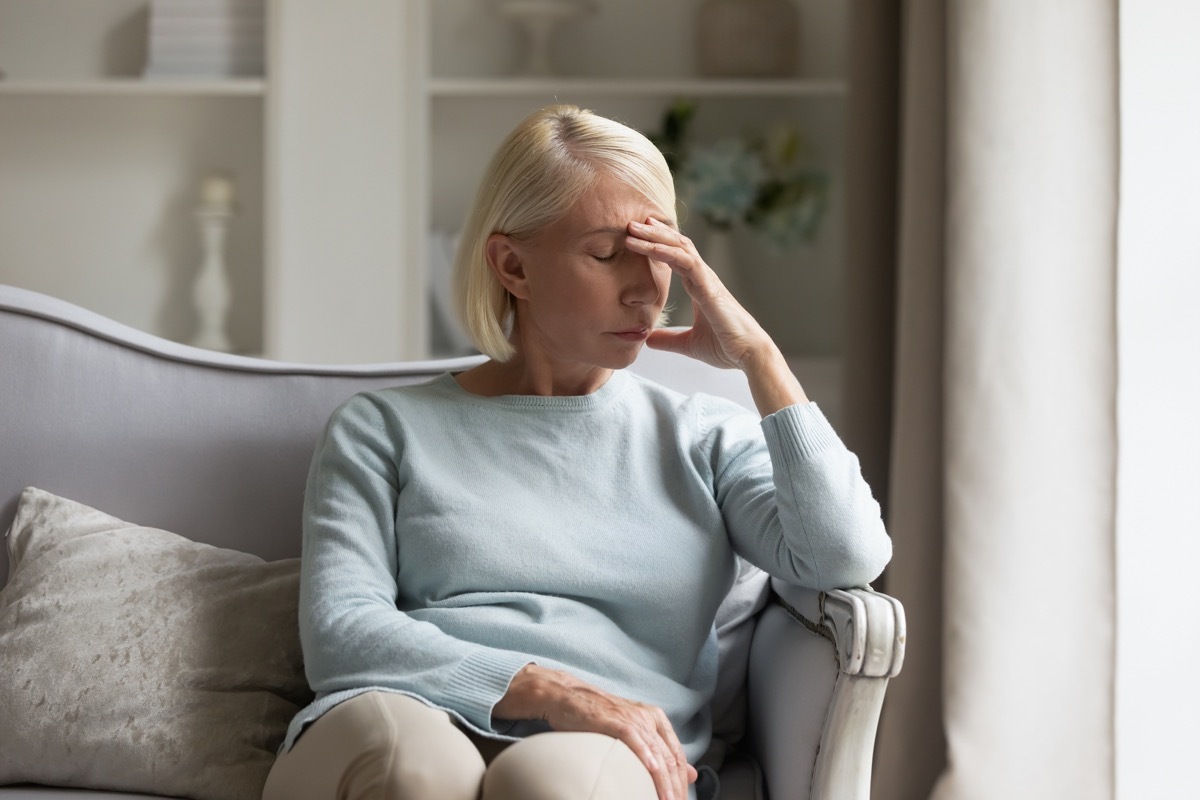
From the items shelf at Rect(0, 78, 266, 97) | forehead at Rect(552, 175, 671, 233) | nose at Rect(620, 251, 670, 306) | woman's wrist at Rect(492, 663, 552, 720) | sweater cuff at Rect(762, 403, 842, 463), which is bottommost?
woman's wrist at Rect(492, 663, 552, 720)

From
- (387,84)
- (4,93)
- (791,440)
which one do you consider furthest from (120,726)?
(4,93)

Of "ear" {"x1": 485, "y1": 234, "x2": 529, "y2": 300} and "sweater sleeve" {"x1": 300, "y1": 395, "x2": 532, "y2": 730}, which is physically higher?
"ear" {"x1": 485, "y1": 234, "x2": 529, "y2": 300}

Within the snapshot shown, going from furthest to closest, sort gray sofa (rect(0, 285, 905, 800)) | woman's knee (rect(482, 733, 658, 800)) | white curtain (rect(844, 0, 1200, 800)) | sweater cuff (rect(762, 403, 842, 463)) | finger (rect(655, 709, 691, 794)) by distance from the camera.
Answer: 1. white curtain (rect(844, 0, 1200, 800))
2. gray sofa (rect(0, 285, 905, 800))
3. sweater cuff (rect(762, 403, 842, 463))
4. finger (rect(655, 709, 691, 794))
5. woman's knee (rect(482, 733, 658, 800))

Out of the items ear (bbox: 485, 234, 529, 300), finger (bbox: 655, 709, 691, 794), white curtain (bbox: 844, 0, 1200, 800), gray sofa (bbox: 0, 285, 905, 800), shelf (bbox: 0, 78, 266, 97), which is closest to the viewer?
finger (bbox: 655, 709, 691, 794)

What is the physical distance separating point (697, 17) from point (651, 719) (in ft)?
7.21

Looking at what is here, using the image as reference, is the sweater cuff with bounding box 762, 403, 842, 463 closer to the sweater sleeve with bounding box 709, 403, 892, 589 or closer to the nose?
the sweater sleeve with bounding box 709, 403, 892, 589

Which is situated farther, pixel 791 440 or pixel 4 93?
pixel 4 93

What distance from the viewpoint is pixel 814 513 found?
1267mm

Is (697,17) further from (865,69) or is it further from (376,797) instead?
(376,797)

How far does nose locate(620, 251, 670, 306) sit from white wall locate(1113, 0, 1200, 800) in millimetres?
1069

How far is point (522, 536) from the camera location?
135cm

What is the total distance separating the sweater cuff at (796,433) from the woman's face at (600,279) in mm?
182

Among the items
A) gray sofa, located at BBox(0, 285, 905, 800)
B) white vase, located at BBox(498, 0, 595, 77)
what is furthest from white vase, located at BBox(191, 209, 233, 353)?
gray sofa, located at BBox(0, 285, 905, 800)

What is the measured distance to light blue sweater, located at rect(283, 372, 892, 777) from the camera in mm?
1266
